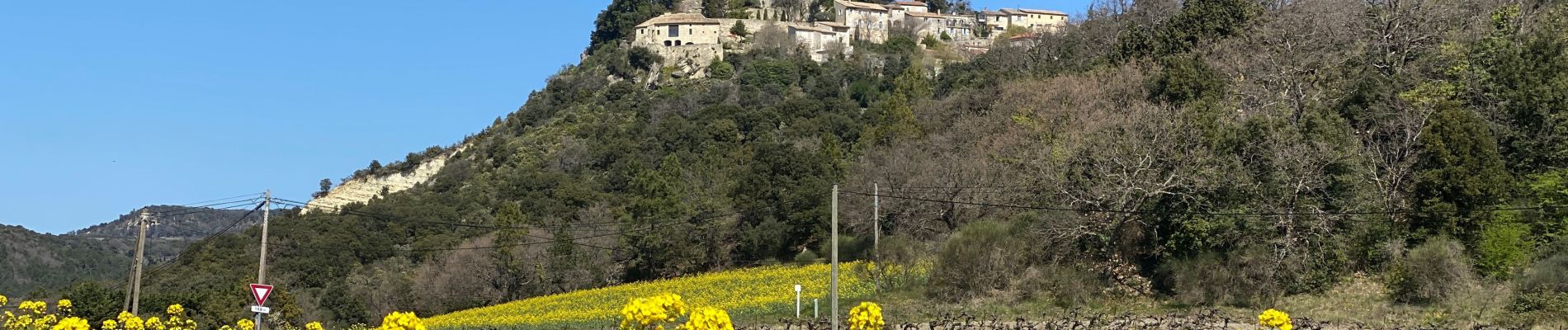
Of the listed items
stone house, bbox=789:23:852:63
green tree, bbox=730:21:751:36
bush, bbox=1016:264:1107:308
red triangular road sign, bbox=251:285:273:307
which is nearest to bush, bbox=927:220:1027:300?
bush, bbox=1016:264:1107:308

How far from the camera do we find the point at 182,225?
125 metres

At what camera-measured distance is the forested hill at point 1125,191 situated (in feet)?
125

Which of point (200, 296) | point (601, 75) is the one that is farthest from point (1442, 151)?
point (601, 75)

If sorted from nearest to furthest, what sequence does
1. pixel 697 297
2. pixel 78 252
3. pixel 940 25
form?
1. pixel 697 297
2. pixel 78 252
3. pixel 940 25

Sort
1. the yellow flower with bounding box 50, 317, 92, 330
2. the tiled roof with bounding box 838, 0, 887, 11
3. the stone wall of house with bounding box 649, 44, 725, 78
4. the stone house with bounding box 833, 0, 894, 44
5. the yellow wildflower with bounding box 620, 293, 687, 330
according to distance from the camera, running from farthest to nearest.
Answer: the tiled roof with bounding box 838, 0, 887, 11 → the stone house with bounding box 833, 0, 894, 44 → the stone wall of house with bounding box 649, 44, 725, 78 → the yellow flower with bounding box 50, 317, 92, 330 → the yellow wildflower with bounding box 620, 293, 687, 330

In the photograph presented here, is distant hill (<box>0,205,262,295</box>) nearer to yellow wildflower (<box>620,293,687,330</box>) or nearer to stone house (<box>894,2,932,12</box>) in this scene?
stone house (<box>894,2,932,12</box>)

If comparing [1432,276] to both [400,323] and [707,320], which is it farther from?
[400,323]

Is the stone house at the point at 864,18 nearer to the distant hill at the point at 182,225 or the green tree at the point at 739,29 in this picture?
the green tree at the point at 739,29

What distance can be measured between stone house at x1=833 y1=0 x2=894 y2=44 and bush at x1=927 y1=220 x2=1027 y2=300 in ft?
324

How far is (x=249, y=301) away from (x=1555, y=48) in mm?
37747

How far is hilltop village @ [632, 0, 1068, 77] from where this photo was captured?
427ft

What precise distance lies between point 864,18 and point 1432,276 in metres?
109

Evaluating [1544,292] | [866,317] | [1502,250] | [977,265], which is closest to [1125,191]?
[977,265]

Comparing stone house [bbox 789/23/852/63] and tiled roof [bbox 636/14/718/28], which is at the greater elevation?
tiled roof [bbox 636/14/718/28]
